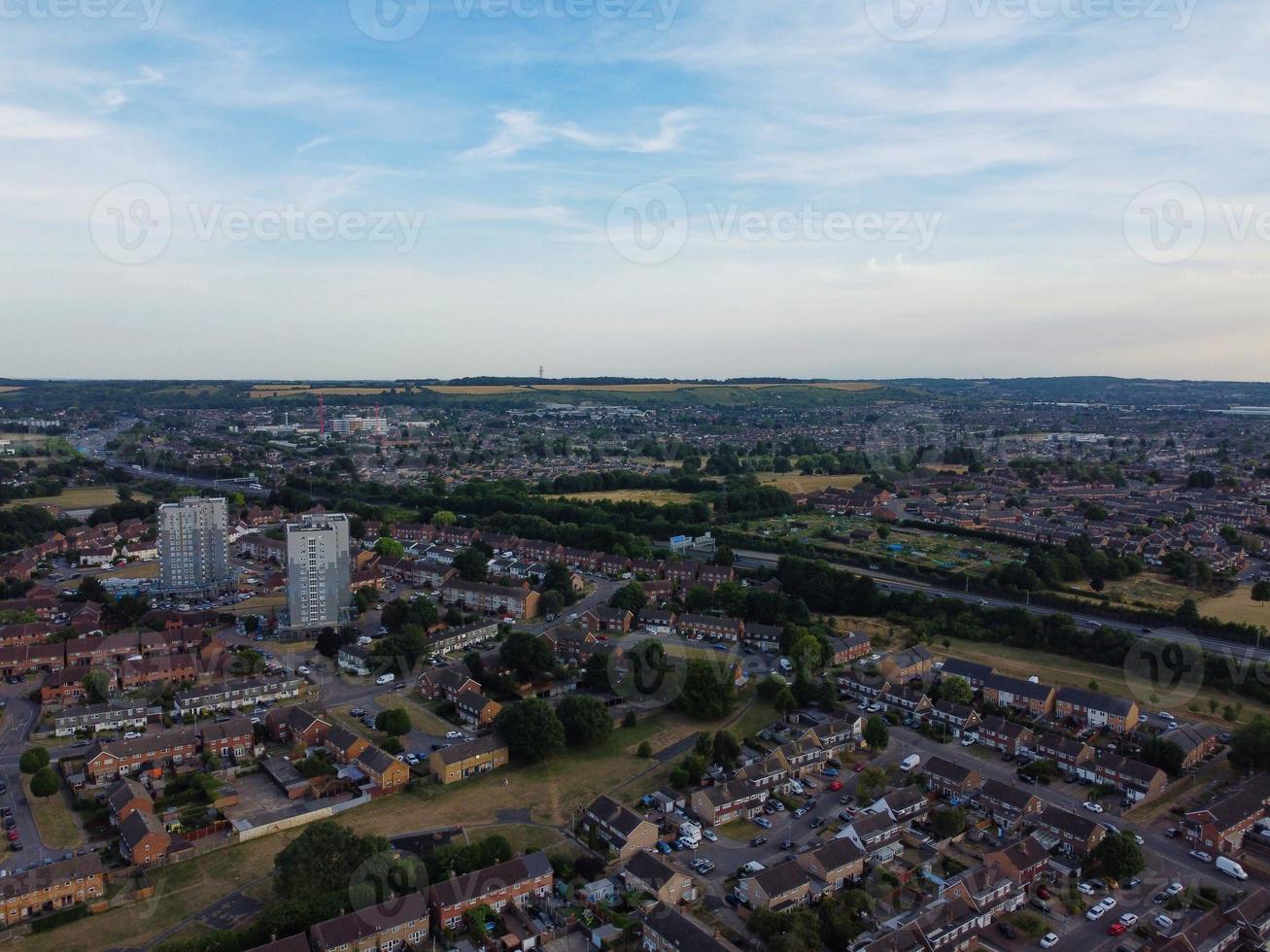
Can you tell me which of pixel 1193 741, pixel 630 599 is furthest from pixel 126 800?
pixel 1193 741

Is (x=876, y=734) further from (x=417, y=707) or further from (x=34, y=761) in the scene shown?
(x=34, y=761)

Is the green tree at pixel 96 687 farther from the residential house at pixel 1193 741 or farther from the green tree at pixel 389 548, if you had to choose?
the residential house at pixel 1193 741

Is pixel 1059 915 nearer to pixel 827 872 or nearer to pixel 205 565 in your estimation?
pixel 827 872

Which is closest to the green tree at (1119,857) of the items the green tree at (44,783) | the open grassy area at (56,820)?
the open grassy area at (56,820)

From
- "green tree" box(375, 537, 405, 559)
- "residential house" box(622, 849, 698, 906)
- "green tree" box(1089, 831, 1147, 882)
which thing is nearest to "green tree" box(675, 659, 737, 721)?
"residential house" box(622, 849, 698, 906)

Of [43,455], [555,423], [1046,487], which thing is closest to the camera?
[1046,487]

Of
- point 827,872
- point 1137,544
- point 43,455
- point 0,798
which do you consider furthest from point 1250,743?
point 43,455

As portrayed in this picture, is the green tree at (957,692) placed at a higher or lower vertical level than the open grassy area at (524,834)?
higher

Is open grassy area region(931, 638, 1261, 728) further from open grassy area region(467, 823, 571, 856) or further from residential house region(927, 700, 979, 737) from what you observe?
open grassy area region(467, 823, 571, 856)
